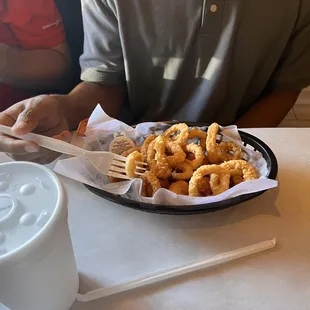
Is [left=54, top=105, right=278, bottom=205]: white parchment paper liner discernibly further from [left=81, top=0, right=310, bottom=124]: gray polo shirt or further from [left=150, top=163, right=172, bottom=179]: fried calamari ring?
[left=81, top=0, right=310, bottom=124]: gray polo shirt

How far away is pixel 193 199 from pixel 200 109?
45cm

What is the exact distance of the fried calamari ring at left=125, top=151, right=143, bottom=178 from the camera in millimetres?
666

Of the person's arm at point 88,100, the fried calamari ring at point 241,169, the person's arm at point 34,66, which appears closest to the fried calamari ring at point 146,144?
the fried calamari ring at point 241,169

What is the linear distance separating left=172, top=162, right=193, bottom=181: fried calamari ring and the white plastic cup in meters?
0.22

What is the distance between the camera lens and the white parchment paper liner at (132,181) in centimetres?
61

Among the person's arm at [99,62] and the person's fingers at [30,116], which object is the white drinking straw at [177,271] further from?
the person's arm at [99,62]

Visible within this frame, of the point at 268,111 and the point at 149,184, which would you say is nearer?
the point at 149,184

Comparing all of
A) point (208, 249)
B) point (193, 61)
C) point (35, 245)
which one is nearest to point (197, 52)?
point (193, 61)

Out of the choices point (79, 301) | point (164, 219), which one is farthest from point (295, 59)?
point (79, 301)

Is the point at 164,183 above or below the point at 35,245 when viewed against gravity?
below

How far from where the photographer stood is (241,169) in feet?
2.15

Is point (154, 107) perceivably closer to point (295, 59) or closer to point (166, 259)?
point (295, 59)

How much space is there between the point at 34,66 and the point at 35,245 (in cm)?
81

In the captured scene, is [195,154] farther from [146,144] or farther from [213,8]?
[213,8]
